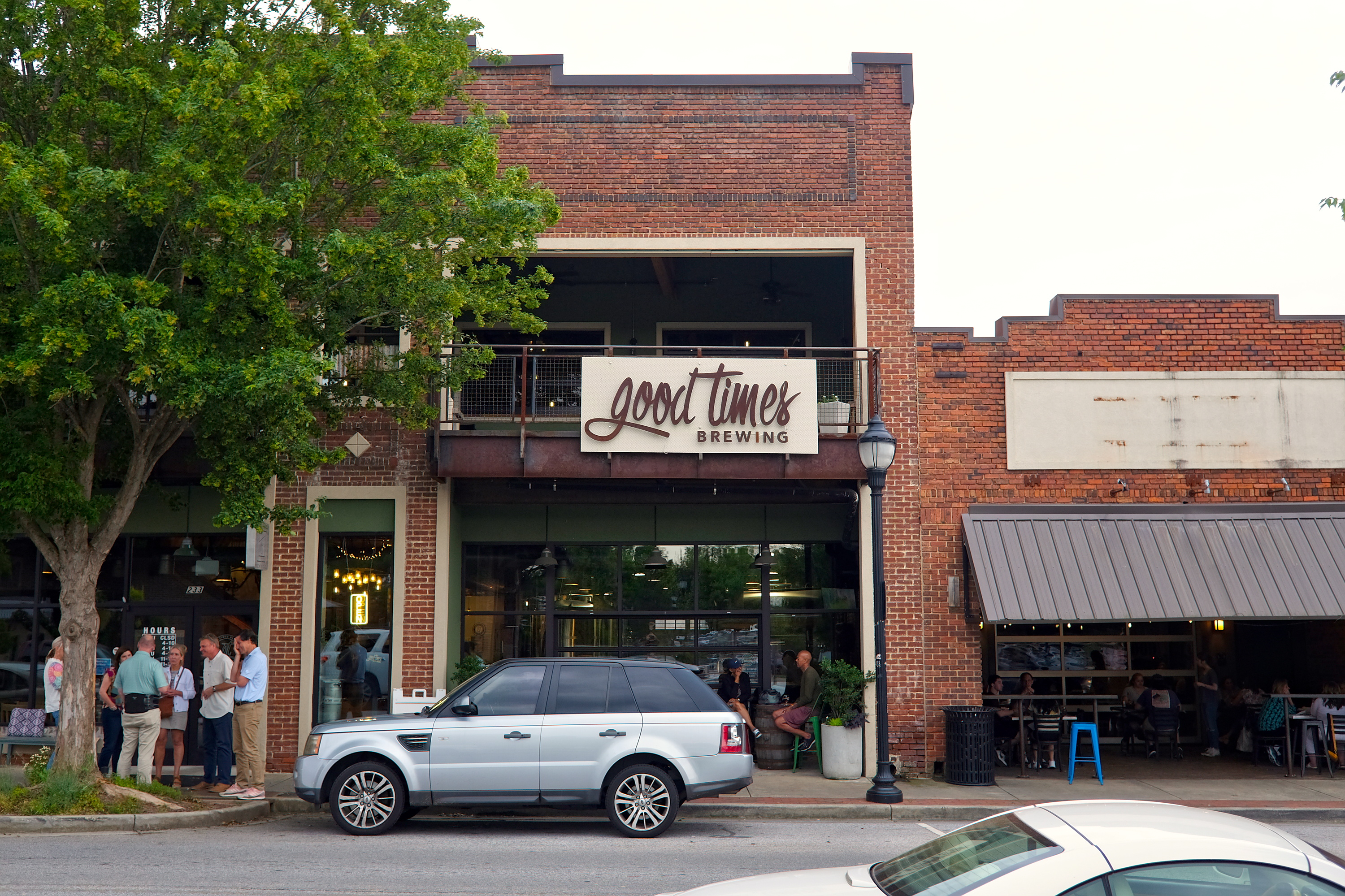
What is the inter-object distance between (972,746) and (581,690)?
233 inches

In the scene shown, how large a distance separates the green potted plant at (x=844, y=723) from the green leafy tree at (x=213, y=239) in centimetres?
625

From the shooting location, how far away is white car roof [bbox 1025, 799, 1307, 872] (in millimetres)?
3975

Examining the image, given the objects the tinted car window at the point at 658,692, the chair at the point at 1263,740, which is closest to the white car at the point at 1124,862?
the tinted car window at the point at 658,692

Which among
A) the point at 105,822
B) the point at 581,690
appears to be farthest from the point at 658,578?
the point at 105,822

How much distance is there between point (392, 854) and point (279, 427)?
4.67 m

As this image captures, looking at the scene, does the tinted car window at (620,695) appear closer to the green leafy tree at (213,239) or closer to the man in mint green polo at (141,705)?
the green leafy tree at (213,239)

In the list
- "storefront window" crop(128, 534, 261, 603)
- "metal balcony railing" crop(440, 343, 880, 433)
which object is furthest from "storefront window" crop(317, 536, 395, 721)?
"metal balcony railing" crop(440, 343, 880, 433)

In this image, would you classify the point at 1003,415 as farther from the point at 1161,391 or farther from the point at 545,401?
the point at 545,401

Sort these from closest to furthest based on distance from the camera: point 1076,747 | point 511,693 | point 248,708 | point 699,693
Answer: point 511,693 → point 699,693 → point 248,708 → point 1076,747

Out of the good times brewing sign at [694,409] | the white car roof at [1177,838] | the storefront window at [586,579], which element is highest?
the good times brewing sign at [694,409]

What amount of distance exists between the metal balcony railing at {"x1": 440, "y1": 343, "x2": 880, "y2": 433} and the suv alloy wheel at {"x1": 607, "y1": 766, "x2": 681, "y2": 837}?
19.3ft

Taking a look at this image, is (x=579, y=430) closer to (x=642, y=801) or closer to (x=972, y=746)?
(x=642, y=801)

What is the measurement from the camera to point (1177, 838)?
406cm

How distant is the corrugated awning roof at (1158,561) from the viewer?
14320 millimetres
